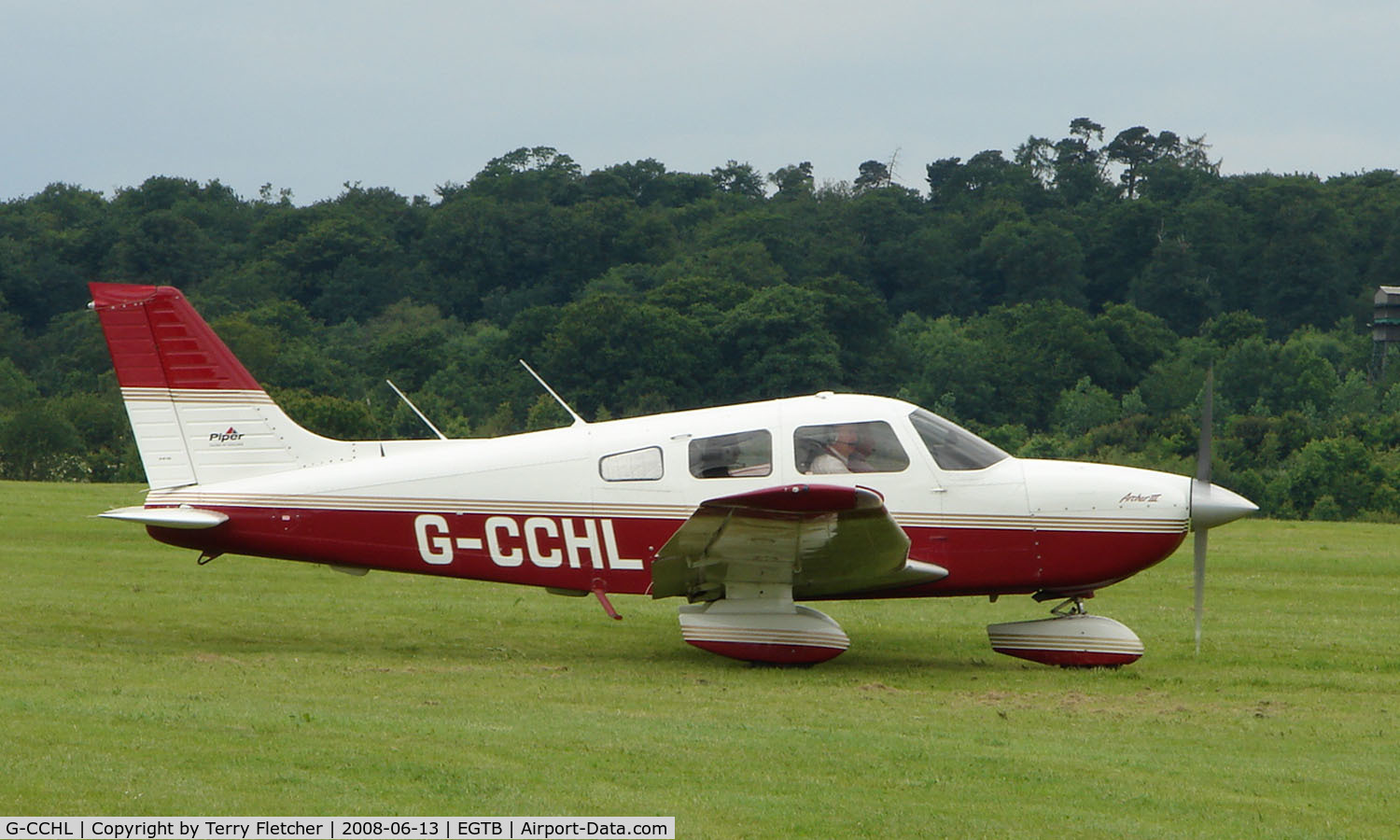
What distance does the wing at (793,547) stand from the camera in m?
10.2

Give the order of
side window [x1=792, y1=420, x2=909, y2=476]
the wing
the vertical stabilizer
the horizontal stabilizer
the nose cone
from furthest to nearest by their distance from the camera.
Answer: the vertical stabilizer < the horizontal stabilizer < side window [x1=792, y1=420, x2=909, y2=476] < the nose cone < the wing

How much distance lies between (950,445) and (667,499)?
2.15 metres

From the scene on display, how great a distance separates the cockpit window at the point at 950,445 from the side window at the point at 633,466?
193 centimetres

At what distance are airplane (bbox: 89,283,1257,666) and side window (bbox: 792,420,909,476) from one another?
1 centimetres

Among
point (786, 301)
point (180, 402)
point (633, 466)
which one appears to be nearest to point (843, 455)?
point (633, 466)

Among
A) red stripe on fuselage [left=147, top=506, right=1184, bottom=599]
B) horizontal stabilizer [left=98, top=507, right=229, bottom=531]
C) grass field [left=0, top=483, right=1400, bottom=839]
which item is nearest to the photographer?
grass field [left=0, top=483, right=1400, bottom=839]

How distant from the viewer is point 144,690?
979 centimetres

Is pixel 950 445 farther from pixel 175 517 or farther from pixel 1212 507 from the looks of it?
pixel 175 517

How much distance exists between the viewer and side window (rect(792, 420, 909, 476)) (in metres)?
11.4

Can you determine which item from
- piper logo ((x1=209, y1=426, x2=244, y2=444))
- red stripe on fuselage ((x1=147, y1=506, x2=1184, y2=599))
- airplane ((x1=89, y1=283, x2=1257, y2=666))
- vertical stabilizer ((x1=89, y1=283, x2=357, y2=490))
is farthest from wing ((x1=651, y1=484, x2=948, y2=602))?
piper logo ((x1=209, y1=426, x2=244, y2=444))

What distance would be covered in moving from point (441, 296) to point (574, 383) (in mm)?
29862

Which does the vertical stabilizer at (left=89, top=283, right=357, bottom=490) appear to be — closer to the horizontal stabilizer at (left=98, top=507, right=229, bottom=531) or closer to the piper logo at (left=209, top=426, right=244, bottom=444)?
the piper logo at (left=209, top=426, right=244, bottom=444)

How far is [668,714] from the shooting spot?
9.55 m

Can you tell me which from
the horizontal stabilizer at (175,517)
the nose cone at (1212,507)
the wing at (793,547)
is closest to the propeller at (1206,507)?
the nose cone at (1212,507)
